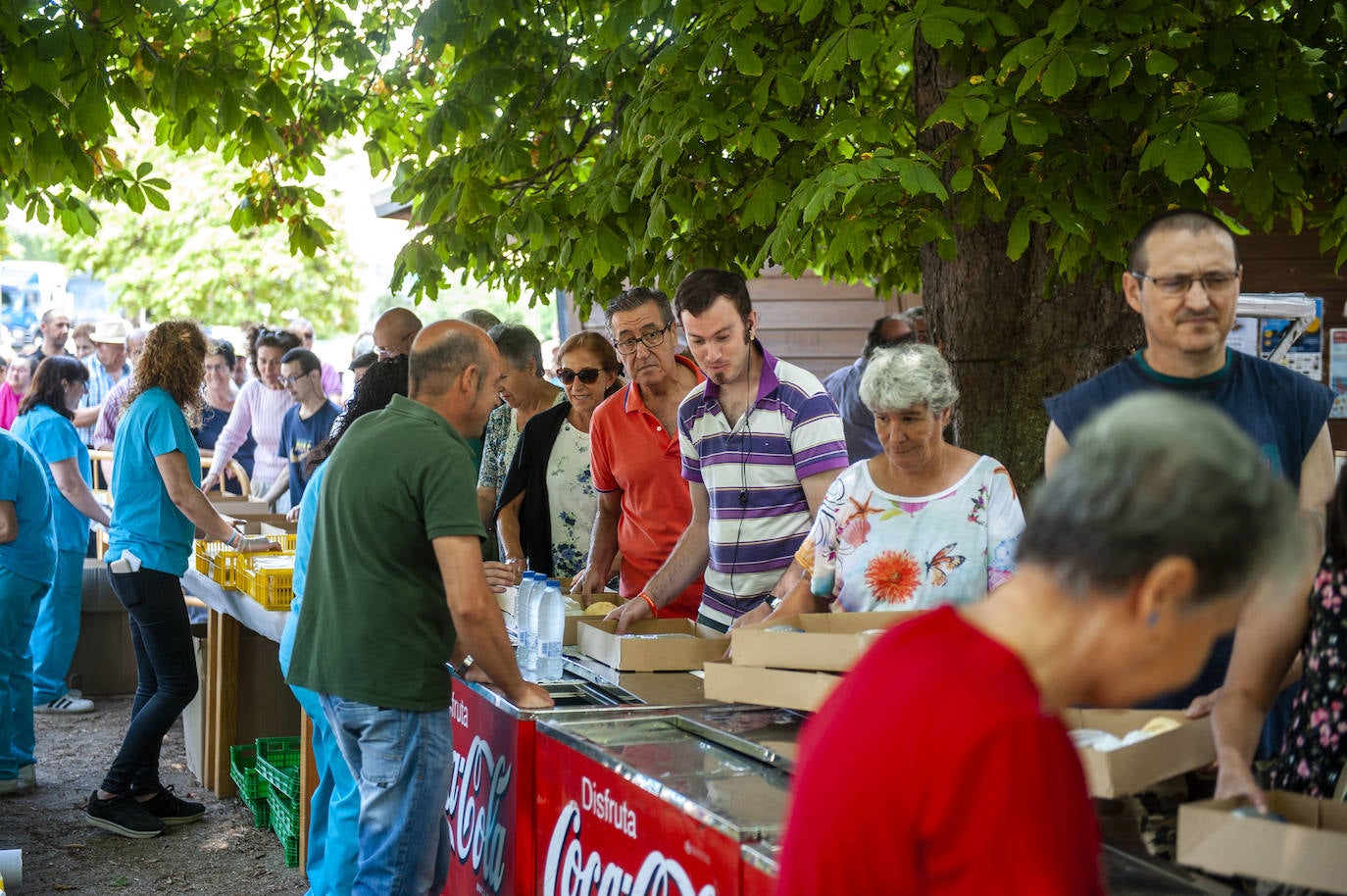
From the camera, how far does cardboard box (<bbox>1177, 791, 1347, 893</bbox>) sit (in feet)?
5.02

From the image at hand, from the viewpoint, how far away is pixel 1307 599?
6.42 feet

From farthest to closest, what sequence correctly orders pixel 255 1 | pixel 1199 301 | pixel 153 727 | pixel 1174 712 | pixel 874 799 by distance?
pixel 255 1 → pixel 153 727 → pixel 1199 301 → pixel 1174 712 → pixel 874 799

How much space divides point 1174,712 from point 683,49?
129 inches

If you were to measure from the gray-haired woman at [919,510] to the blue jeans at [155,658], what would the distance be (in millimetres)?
3423

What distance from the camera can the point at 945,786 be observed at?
1101mm

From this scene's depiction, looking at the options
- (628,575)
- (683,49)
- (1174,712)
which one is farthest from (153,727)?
(1174,712)

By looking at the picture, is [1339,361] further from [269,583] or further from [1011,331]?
[269,583]

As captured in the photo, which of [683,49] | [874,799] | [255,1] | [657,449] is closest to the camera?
[874,799]

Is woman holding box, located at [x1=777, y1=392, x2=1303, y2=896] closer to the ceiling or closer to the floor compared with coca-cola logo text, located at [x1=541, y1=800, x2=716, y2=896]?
closer to the ceiling

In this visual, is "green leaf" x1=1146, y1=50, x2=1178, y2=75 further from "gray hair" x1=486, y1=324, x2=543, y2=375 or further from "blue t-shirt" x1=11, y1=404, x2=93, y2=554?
"blue t-shirt" x1=11, y1=404, x2=93, y2=554

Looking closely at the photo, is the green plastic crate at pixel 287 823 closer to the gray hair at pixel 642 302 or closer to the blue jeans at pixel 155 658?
the blue jeans at pixel 155 658

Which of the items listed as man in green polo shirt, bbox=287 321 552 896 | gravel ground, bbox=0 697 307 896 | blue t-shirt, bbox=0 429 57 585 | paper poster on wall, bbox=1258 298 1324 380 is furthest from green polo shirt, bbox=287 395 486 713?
paper poster on wall, bbox=1258 298 1324 380

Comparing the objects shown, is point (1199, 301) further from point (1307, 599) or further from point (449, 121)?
point (449, 121)

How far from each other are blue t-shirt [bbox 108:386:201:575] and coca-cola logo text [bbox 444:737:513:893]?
2.17m
